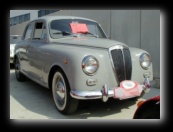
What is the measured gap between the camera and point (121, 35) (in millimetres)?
6246

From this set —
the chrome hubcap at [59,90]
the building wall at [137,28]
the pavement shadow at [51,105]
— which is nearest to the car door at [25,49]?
the pavement shadow at [51,105]

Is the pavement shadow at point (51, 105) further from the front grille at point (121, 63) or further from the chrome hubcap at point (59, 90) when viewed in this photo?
the front grille at point (121, 63)

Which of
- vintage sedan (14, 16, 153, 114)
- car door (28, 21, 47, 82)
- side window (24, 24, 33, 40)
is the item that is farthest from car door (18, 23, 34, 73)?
vintage sedan (14, 16, 153, 114)

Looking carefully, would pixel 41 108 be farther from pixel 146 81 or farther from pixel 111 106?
pixel 146 81

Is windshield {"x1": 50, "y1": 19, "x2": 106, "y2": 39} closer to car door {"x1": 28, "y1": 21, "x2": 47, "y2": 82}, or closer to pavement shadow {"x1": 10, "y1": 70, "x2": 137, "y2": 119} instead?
car door {"x1": 28, "y1": 21, "x2": 47, "y2": 82}

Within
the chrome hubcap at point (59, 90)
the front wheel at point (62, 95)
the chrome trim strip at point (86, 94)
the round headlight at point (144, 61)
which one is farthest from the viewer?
the round headlight at point (144, 61)

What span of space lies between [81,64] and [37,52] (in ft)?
4.90

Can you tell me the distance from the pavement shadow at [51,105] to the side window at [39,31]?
3.95ft

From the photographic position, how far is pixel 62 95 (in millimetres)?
3248

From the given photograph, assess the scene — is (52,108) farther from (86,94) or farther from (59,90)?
(86,94)

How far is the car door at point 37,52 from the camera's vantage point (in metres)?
3.93

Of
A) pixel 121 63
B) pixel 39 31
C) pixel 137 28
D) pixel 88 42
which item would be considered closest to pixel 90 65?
pixel 121 63
